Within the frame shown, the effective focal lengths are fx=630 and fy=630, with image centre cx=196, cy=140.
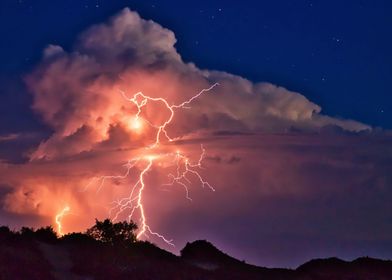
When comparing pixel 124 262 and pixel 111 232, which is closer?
pixel 124 262

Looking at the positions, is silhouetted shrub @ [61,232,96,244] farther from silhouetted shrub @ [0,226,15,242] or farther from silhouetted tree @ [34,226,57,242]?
silhouetted shrub @ [0,226,15,242]

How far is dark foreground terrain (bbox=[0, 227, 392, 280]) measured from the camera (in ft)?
115

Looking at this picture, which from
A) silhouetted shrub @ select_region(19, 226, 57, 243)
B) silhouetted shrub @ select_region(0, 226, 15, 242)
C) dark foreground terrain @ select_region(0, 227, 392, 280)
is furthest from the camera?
silhouetted shrub @ select_region(19, 226, 57, 243)

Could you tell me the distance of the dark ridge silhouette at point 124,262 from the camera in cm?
3538

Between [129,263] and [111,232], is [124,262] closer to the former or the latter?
[129,263]

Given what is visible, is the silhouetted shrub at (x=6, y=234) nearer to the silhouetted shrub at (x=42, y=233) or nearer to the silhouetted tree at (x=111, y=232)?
the silhouetted shrub at (x=42, y=233)

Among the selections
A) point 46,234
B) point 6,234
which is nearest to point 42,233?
point 46,234

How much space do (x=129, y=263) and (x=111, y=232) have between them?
7.41 m

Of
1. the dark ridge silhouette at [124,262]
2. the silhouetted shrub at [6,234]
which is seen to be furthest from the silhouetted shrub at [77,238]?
the silhouetted shrub at [6,234]

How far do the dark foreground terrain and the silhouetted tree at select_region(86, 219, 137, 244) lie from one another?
1.45 m

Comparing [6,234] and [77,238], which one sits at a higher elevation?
[77,238]

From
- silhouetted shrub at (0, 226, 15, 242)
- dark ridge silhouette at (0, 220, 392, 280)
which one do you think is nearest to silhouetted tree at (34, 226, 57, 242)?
dark ridge silhouette at (0, 220, 392, 280)

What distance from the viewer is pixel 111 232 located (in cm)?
4628

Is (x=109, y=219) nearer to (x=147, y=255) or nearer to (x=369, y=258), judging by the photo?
(x=147, y=255)
